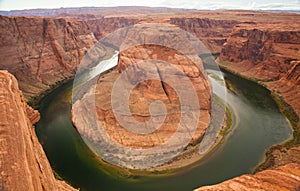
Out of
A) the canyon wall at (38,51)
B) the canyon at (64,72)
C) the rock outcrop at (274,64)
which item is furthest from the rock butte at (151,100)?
the canyon wall at (38,51)

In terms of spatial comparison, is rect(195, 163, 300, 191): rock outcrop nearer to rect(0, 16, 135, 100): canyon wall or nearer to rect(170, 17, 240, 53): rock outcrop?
rect(0, 16, 135, 100): canyon wall

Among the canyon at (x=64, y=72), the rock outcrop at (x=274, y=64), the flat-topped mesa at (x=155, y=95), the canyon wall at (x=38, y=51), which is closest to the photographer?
the canyon at (x=64, y=72)

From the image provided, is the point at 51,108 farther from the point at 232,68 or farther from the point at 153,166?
the point at 232,68

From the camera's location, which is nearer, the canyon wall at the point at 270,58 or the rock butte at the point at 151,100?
the rock butte at the point at 151,100

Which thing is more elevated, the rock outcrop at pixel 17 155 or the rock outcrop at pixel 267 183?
the rock outcrop at pixel 17 155

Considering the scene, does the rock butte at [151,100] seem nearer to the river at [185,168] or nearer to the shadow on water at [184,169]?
the river at [185,168]

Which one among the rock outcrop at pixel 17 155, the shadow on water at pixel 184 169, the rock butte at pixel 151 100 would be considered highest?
the rock outcrop at pixel 17 155
